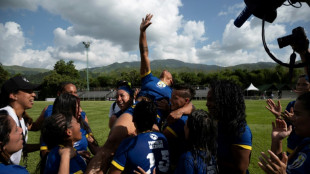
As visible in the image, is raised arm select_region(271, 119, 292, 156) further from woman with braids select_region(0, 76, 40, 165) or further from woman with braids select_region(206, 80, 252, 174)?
woman with braids select_region(0, 76, 40, 165)

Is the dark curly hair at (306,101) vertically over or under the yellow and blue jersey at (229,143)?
over

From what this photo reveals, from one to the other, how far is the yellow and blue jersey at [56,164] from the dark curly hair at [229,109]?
1.75 meters

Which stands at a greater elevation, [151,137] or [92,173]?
[151,137]

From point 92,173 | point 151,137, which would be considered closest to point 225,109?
point 151,137

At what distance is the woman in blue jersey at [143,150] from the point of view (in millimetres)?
2035

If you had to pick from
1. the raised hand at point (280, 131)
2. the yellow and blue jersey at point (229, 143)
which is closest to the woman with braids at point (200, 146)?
the yellow and blue jersey at point (229, 143)

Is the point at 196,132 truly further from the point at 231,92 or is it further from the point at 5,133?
the point at 5,133

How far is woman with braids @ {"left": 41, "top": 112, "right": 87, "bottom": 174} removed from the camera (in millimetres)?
2062

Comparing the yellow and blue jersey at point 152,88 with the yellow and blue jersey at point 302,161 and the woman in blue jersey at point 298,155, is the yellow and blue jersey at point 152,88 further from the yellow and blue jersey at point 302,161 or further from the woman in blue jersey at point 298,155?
the yellow and blue jersey at point 302,161

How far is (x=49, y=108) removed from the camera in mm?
3658

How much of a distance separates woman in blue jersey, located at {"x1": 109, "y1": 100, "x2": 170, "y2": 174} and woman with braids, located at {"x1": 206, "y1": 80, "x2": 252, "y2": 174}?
2.30ft

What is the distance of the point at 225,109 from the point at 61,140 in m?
2.01

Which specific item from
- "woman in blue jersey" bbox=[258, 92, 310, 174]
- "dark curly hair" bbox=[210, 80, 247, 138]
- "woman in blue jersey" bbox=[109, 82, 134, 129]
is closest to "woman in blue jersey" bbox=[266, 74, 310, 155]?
"woman in blue jersey" bbox=[258, 92, 310, 174]

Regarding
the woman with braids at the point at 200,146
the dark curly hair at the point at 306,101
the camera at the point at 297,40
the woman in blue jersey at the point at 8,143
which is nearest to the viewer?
the camera at the point at 297,40
